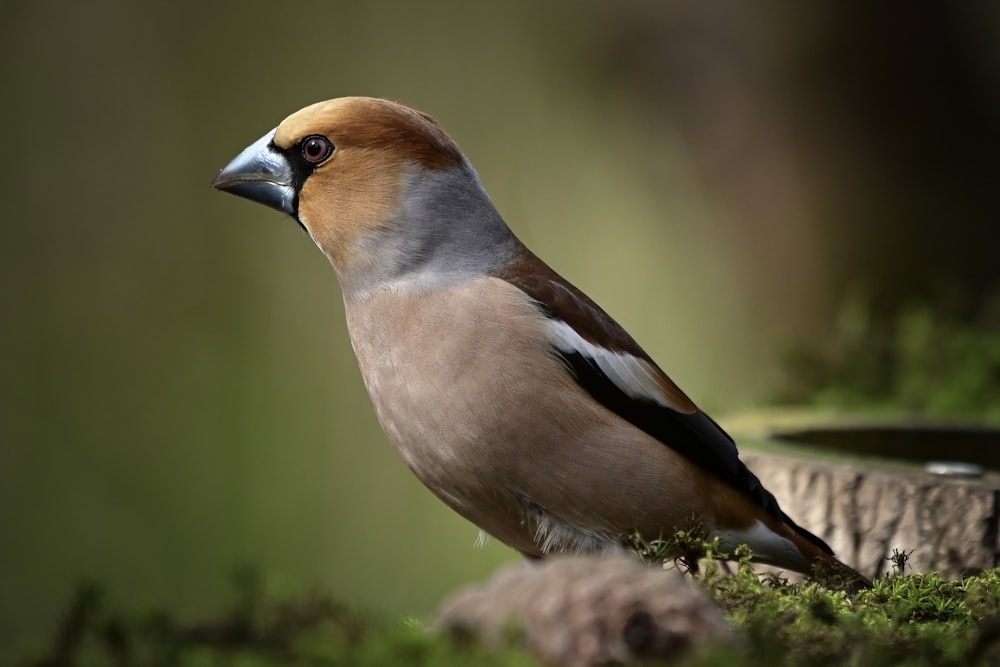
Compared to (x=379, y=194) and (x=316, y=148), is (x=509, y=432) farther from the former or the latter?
(x=316, y=148)

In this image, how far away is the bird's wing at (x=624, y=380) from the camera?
3043mm

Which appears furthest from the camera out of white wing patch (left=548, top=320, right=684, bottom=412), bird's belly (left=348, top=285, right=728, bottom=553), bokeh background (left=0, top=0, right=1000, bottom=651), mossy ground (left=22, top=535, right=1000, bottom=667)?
bokeh background (left=0, top=0, right=1000, bottom=651)

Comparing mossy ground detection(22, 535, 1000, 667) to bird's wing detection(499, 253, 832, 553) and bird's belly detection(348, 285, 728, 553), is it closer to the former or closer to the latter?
bird's belly detection(348, 285, 728, 553)

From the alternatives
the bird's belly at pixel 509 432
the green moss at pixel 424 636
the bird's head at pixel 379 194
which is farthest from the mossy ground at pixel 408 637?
the bird's head at pixel 379 194

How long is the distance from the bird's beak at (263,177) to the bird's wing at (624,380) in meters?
0.71

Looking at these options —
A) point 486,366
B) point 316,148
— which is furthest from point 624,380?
point 316,148

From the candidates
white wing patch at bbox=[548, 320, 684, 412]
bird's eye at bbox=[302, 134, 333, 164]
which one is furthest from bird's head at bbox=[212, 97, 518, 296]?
white wing patch at bbox=[548, 320, 684, 412]

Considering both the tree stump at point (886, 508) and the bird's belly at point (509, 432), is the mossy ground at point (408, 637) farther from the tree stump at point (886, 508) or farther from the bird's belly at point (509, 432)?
the tree stump at point (886, 508)

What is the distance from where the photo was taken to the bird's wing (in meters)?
3.04

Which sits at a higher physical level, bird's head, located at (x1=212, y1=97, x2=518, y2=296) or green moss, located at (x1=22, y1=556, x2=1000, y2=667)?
bird's head, located at (x1=212, y1=97, x2=518, y2=296)

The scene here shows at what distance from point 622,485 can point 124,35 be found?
951 cm

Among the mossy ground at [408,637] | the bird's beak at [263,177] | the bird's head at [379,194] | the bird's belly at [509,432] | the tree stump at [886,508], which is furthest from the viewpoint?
the tree stump at [886,508]

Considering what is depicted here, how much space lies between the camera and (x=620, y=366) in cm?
313

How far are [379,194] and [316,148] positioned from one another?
24cm
